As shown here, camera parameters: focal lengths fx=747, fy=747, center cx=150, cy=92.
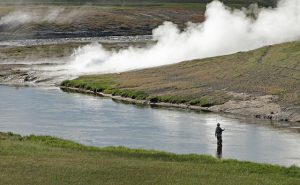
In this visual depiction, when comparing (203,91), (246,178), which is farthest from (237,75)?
(246,178)

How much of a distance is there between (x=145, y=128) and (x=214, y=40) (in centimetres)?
5193

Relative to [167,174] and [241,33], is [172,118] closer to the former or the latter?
[167,174]

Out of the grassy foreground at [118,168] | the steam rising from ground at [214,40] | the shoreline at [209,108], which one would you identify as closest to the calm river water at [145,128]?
the shoreline at [209,108]

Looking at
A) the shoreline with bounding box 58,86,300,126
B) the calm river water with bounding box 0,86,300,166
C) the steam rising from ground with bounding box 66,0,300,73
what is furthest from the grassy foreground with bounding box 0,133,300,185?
the steam rising from ground with bounding box 66,0,300,73

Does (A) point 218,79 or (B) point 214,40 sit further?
(B) point 214,40

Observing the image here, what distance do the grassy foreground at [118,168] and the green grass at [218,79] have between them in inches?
1082

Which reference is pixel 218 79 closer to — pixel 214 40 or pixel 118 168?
pixel 214 40

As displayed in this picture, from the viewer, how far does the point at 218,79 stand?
7812 centimetres

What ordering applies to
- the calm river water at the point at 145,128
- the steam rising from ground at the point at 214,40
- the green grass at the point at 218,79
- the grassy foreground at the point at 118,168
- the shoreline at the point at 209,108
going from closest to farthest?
the grassy foreground at the point at 118,168 < the calm river water at the point at 145,128 < the shoreline at the point at 209,108 < the green grass at the point at 218,79 < the steam rising from ground at the point at 214,40

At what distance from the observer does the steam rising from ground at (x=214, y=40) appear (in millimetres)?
100375

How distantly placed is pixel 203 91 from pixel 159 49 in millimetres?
36736

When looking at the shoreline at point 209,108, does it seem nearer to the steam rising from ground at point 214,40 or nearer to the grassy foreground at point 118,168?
the steam rising from ground at point 214,40

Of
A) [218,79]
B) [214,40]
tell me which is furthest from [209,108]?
[214,40]

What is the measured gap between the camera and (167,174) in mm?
33875
